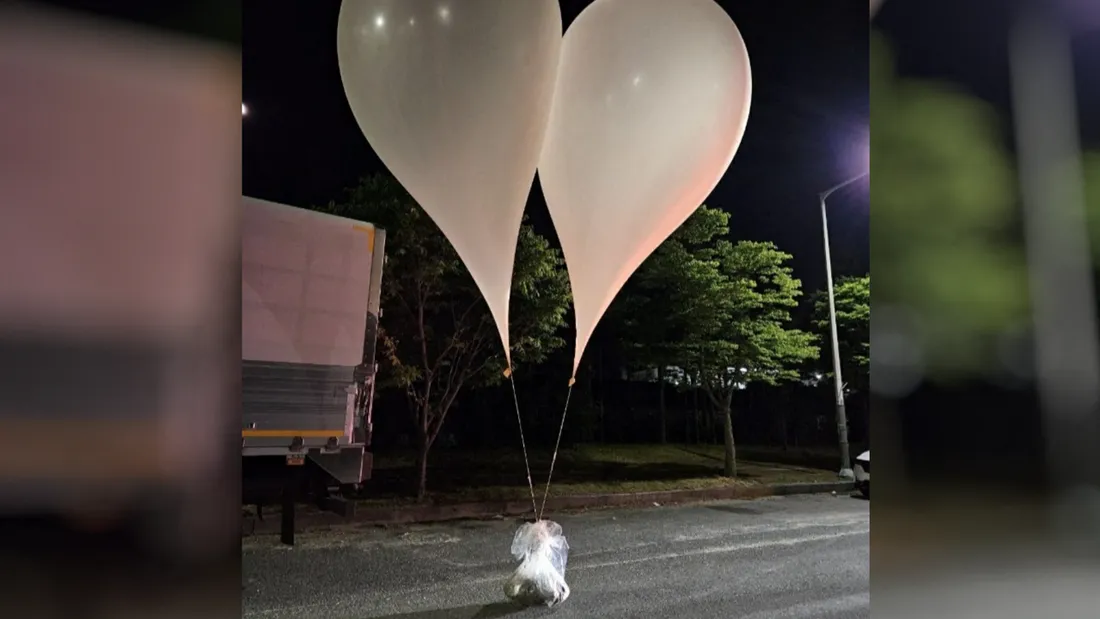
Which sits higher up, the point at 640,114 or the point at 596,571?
the point at 640,114

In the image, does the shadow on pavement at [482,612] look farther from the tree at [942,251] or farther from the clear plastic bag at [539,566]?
the tree at [942,251]

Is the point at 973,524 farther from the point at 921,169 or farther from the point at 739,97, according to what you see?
the point at 739,97

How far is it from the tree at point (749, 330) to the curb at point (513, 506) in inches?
38.2

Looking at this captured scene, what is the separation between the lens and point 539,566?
4.00 metres

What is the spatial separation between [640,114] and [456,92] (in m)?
0.74

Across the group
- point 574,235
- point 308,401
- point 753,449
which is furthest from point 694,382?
point 574,235

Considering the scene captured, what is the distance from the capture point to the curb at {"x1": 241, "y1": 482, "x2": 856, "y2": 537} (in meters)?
6.52

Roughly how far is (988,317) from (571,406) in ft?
29.9

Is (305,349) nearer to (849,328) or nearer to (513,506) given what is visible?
(513,506)

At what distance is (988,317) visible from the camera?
237cm

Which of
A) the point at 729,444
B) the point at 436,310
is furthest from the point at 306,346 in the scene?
the point at 729,444

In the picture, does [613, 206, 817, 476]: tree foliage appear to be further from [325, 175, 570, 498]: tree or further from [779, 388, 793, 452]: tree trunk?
[325, 175, 570, 498]: tree

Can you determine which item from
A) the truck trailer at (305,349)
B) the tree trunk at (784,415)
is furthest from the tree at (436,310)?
the tree trunk at (784,415)

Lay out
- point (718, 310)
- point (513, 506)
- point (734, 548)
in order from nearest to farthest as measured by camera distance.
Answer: point (734, 548)
point (513, 506)
point (718, 310)
